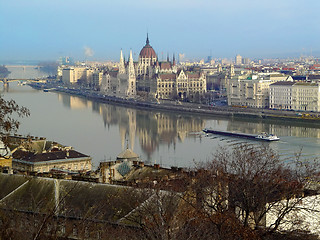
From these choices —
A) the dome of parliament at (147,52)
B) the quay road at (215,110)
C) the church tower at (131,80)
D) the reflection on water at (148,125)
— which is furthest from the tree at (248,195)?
the dome of parliament at (147,52)

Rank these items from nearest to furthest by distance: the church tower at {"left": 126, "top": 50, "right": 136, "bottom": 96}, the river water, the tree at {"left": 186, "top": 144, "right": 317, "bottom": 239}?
1. the tree at {"left": 186, "top": 144, "right": 317, "bottom": 239}
2. the river water
3. the church tower at {"left": 126, "top": 50, "right": 136, "bottom": 96}

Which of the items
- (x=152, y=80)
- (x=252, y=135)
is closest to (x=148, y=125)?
(x=252, y=135)

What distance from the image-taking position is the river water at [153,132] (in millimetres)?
19281

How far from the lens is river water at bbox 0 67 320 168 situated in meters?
19.3

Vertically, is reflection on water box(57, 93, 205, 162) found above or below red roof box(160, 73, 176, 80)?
below

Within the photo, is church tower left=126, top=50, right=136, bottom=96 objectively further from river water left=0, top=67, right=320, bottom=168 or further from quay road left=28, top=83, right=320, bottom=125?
river water left=0, top=67, right=320, bottom=168

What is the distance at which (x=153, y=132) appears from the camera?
25.8m

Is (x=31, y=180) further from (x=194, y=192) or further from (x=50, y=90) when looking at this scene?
(x=50, y=90)

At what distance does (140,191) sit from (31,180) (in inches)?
66.8

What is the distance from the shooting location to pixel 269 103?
118 ft

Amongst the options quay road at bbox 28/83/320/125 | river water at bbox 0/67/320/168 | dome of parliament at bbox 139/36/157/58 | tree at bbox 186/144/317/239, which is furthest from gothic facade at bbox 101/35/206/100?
tree at bbox 186/144/317/239

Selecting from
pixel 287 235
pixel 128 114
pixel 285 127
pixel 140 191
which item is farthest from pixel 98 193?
pixel 128 114

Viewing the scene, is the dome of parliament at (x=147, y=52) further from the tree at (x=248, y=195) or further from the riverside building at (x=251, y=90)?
the tree at (x=248, y=195)

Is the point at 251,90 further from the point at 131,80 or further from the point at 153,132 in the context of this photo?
the point at 131,80
